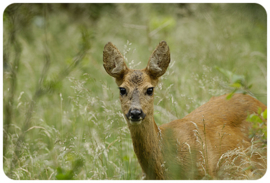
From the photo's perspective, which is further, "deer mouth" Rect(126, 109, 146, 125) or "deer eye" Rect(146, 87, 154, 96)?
"deer eye" Rect(146, 87, 154, 96)

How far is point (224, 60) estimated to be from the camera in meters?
6.58

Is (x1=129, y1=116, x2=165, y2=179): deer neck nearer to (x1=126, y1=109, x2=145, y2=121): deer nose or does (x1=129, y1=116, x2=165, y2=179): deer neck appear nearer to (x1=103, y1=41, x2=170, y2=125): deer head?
(x1=103, y1=41, x2=170, y2=125): deer head

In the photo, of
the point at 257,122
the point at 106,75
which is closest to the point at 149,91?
the point at 257,122

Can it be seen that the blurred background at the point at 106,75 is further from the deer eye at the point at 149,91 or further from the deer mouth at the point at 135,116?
the deer mouth at the point at 135,116

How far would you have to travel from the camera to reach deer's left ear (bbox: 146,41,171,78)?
12.4ft

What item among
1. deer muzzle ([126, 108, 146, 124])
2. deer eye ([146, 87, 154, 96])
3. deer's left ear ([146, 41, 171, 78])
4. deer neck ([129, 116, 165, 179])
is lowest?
deer neck ([129, 116, 165, 179])

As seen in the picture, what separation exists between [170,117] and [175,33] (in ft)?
12.6

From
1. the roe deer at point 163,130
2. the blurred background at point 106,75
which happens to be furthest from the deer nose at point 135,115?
the blurred background at point 106,75

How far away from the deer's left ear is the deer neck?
0.52m

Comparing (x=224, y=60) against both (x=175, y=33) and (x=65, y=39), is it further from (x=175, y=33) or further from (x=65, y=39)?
(x=65, y=39)

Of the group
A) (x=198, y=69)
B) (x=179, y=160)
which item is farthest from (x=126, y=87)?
(x=198, y=69)

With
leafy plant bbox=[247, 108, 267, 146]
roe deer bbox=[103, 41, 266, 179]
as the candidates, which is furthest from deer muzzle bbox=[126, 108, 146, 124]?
leafy plant bbox=[247, 108, 267, 146]

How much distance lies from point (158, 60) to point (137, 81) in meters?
0.36

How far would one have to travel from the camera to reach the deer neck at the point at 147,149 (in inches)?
140
